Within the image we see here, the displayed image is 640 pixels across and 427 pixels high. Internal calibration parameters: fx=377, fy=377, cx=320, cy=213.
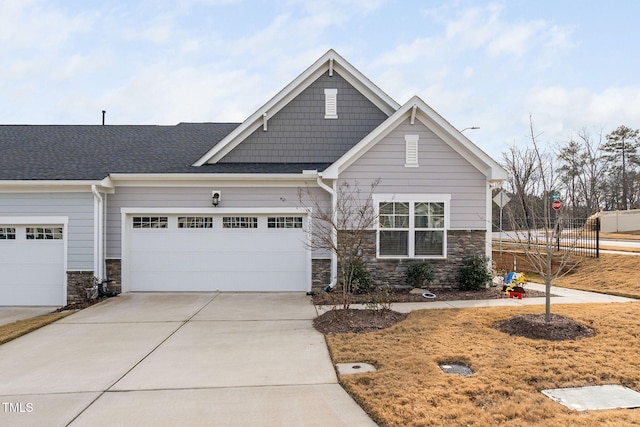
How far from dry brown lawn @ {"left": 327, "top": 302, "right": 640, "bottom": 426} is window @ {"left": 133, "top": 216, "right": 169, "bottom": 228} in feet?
21.2

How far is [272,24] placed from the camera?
11.2m

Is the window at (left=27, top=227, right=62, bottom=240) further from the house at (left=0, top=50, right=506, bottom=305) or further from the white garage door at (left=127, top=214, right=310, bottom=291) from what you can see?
the white garage door at (left=127, top=214, right=310, bottom=291)

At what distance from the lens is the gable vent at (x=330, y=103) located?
1198 cm

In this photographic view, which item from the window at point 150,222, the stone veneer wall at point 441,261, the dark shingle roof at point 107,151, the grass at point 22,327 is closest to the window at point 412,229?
the stone veneer wall at point 441,261

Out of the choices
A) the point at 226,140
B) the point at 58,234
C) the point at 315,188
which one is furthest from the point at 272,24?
the point at 58,234

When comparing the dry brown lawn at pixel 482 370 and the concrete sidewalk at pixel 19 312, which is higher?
the dry brown lawn at pixel 482 370

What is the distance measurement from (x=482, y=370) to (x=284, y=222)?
6.83 meters

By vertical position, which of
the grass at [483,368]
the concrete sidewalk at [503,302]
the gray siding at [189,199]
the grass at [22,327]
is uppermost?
the gray siding at [189,199]

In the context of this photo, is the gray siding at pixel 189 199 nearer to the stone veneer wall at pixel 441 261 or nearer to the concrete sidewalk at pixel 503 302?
the stone veneer wall at pixel 441 261

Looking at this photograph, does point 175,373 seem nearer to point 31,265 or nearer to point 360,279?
point 360,279

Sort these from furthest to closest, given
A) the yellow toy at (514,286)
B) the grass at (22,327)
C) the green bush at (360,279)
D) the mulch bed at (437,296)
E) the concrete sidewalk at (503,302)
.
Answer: the green bush at (360,279) → the yellow toy at (514,286) → the mulch bed at (437,296) → the concrete sidewalk at (503,302) → the grass at (22,327)

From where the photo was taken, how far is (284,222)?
1059 centimetres

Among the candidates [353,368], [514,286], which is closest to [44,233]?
[353,368]

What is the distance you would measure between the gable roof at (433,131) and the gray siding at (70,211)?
6.26 metres
